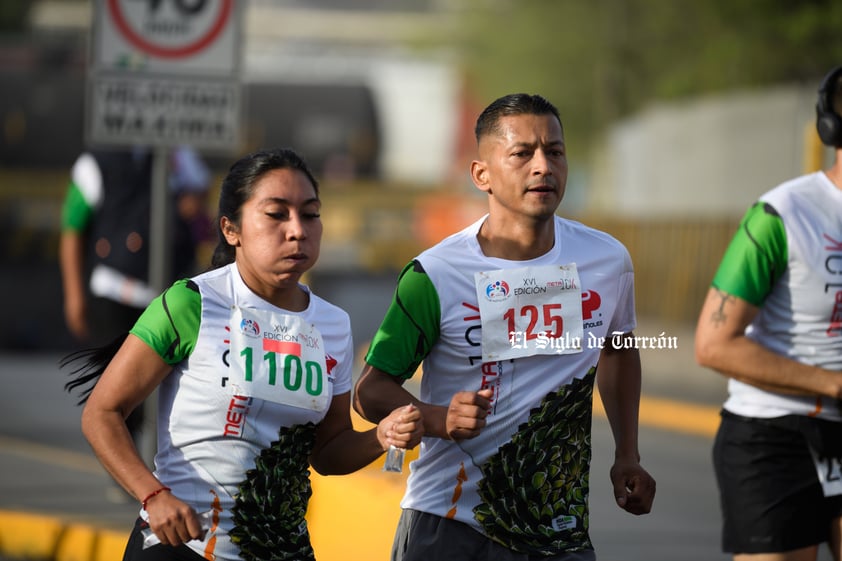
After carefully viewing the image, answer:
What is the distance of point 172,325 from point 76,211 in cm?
450

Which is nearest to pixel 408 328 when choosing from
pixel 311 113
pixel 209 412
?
pixel 209 412

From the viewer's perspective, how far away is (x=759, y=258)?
5.13m

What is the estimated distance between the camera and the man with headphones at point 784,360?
5.13 m

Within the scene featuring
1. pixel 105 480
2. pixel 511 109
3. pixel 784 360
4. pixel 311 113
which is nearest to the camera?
pixel 511 109

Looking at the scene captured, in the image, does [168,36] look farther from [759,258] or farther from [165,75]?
[759,258]

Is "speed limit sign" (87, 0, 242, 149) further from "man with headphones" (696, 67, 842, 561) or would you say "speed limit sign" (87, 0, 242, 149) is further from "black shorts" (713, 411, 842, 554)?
"black shorts" (713, 411, 842, 554)

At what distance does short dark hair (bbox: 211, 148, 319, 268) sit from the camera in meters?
4.48

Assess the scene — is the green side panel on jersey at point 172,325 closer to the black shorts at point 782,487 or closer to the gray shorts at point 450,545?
the gray shorts at point 450,545

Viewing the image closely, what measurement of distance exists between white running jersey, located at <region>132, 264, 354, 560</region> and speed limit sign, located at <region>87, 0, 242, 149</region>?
380 cm

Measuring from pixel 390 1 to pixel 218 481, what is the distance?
91.0 m

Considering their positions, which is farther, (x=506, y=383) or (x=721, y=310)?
(x=721, y=310)

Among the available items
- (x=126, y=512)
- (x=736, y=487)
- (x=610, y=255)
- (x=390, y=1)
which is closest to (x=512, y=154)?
(x=610, y=255)

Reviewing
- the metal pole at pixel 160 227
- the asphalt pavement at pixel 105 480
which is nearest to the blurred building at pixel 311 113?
the asphalt pavement at pixel 105 480

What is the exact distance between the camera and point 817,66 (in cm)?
2795
